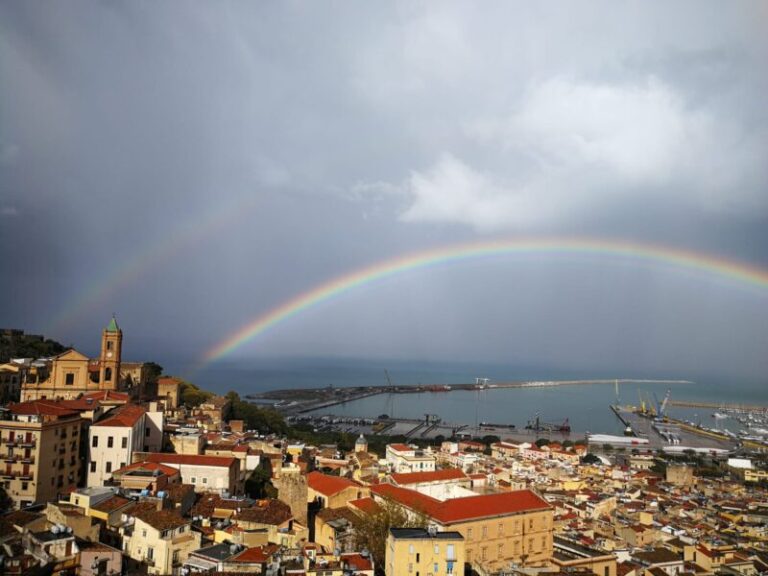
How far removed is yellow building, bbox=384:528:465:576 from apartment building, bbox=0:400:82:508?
325 inches

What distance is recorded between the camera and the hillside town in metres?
10.4

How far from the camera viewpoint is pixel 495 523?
14.2 m

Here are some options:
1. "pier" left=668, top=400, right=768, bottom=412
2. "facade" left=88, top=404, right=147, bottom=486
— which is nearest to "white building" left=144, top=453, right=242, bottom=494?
"facade" left=88, top=404, right=147, bottom=486

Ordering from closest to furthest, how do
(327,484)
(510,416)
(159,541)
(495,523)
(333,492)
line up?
(159,541) → (495,523) → (333,492) → (327,484) → (510,416)

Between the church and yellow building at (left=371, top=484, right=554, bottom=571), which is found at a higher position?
the church

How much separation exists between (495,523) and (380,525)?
2.99 meters

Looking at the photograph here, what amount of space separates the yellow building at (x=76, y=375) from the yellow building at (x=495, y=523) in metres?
12.9

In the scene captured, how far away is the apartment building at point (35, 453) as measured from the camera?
13.2 m

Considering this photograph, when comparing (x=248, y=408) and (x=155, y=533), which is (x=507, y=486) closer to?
(x=155, y=533)

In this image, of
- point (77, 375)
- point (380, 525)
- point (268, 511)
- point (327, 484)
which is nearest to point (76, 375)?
point (77, 375)

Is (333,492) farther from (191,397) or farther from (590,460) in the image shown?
(590,460)

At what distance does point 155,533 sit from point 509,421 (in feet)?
214

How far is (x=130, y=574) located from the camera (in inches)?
389

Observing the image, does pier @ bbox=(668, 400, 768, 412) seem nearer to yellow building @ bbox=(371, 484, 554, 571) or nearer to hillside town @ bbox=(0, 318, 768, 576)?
hillside town @ bbox=(0, 318, 768, 576)
